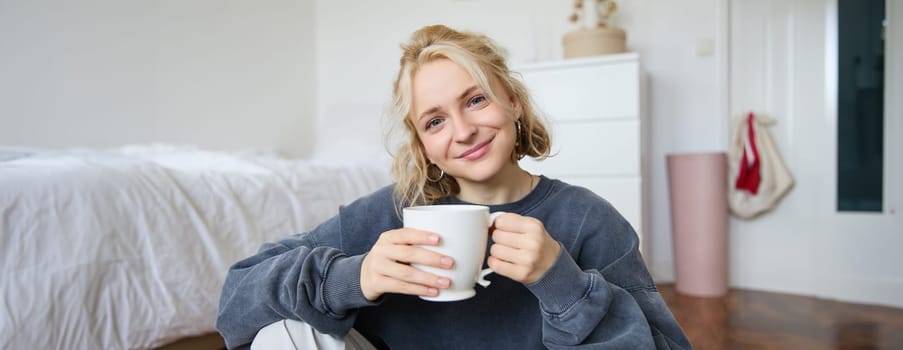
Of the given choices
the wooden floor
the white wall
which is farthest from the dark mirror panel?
the white wall

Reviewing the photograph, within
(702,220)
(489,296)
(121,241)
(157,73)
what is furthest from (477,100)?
(157,73)

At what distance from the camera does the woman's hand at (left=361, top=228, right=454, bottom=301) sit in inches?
21.4

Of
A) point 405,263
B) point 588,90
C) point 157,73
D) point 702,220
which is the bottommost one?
point 702,220

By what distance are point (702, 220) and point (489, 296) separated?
1.89 metres

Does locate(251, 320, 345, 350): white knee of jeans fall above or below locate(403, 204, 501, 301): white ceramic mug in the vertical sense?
below

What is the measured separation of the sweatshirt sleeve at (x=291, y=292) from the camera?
2.14 ft

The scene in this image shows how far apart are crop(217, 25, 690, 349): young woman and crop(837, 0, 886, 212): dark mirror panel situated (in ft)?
6.83

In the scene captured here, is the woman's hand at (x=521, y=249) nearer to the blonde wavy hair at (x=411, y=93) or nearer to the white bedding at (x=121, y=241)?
the blonde wavy hair at (x=411, y=93)

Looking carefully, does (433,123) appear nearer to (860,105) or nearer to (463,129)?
(463,129)

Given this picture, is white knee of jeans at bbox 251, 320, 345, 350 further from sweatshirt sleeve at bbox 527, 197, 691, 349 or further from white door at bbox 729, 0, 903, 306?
white door at bbox 729, 0, 903, 306

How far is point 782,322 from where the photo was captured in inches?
79.0

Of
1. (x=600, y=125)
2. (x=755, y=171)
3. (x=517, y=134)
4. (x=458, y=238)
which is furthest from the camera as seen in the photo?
(x=755, y=171)

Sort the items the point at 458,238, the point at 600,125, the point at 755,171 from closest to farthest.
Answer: the point at 458,238 → the point at 600,125 → the point at 755,171

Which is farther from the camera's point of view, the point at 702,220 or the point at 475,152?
the point at 702,220
